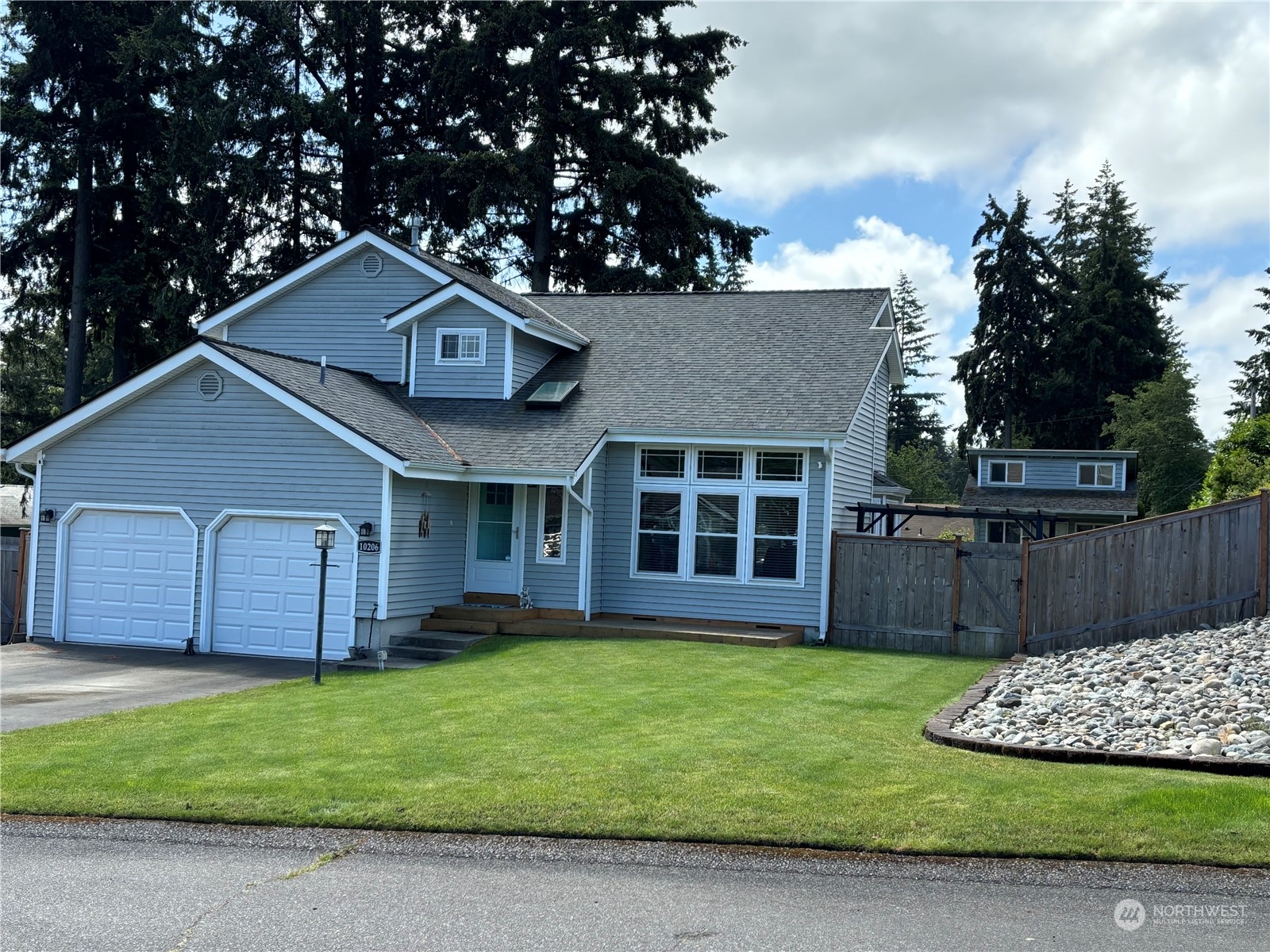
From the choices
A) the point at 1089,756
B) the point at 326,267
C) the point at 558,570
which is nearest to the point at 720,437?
the point at 558,570

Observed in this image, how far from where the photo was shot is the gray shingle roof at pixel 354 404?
1639 cm

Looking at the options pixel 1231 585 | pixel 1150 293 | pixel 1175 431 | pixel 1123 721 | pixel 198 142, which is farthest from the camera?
pixel 1150 293

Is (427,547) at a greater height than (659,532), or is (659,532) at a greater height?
(659,532)

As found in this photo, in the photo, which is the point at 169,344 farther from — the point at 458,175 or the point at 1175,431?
the point at 1175,431

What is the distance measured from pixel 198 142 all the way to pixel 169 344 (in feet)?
21.4

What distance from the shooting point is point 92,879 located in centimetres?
640

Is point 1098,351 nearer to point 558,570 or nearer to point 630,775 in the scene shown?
point 558,570

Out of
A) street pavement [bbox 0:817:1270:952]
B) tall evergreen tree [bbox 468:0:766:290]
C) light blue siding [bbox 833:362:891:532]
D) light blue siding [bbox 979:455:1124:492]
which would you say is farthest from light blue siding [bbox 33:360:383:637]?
light blue siding [bbox 979:455:1124:492]

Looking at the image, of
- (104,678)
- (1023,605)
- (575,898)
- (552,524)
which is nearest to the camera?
(575,898)

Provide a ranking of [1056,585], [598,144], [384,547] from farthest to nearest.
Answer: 1. [598,144]
2. [384,547]
3. [1056,585]

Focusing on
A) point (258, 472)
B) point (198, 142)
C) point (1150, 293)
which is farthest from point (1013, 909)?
point (1150, 293)

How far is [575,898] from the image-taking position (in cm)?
602

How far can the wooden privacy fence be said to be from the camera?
14656mm

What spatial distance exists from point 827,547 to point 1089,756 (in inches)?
359
